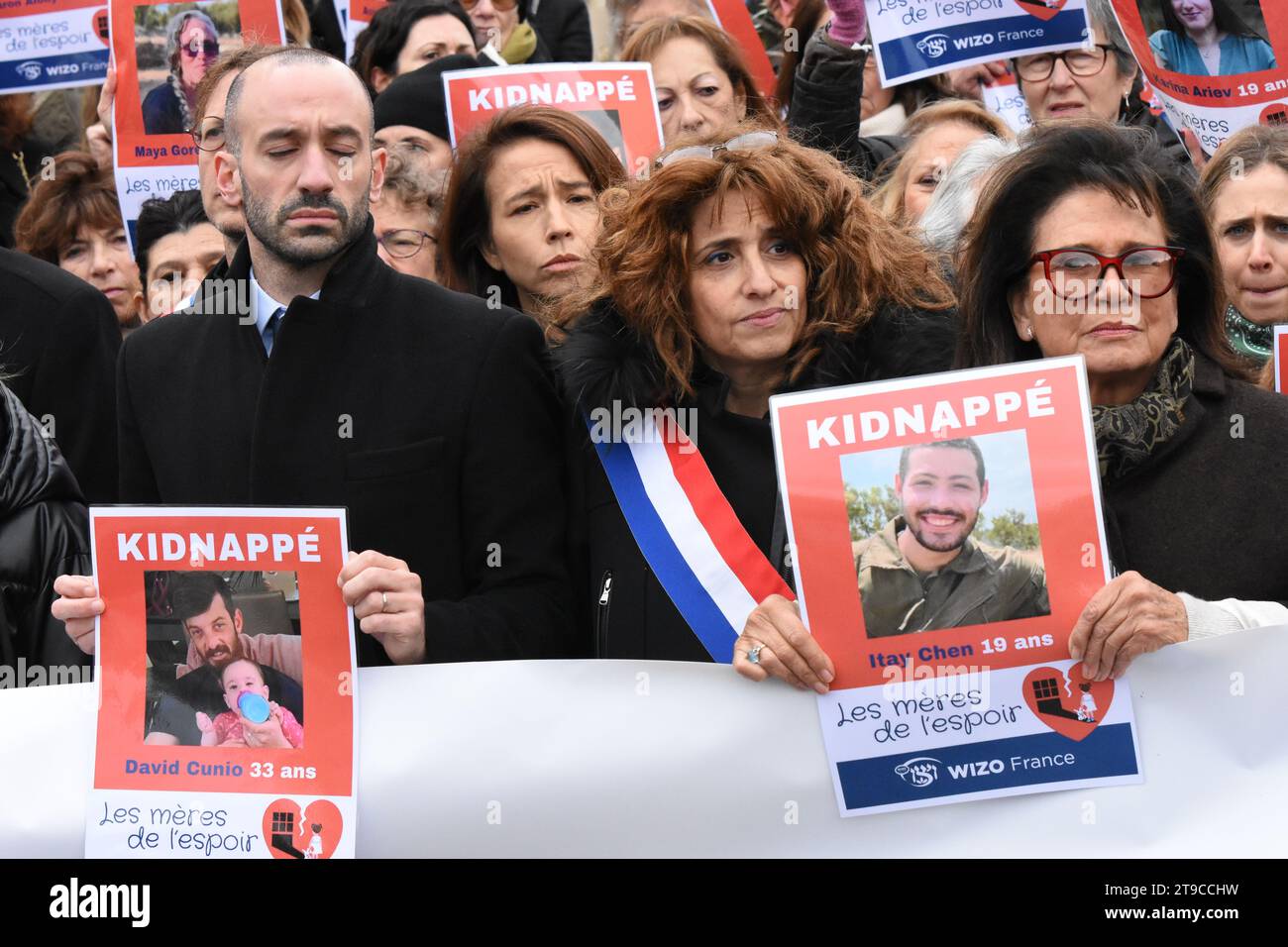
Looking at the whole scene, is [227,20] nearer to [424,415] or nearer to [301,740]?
[424,415]

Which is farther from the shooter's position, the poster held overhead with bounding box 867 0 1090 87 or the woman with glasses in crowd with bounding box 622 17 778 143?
the woman with glasses in crowd with bounding box 622 17 778 143

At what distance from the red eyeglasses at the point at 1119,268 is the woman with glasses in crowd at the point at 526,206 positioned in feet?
5.36

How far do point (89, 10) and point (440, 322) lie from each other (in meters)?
3.26

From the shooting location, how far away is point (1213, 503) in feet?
12.1

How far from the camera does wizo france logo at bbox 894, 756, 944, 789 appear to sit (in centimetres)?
348

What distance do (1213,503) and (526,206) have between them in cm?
223

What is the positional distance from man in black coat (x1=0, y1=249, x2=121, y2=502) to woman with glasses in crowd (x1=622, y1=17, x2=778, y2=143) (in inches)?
78.3

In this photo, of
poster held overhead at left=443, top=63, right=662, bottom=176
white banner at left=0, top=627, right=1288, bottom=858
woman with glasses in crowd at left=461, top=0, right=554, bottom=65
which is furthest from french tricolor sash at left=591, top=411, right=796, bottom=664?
woman with glasses in crowd at left=461, top=0, right=554, bottom=65

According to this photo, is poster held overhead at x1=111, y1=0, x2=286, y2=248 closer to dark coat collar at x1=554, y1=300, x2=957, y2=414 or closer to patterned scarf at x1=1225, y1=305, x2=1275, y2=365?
dark coat collar at x1=554, y1=300, x2=957, y2=414

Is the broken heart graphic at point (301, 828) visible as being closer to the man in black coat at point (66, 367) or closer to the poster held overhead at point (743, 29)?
the man in black coat at point (66, 367)

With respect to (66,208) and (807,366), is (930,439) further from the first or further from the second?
(66,208)

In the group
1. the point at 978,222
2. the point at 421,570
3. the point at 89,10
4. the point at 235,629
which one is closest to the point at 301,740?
the point at 235,629

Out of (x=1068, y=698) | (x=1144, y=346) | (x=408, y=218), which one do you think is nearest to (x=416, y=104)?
(x=408, y=218)

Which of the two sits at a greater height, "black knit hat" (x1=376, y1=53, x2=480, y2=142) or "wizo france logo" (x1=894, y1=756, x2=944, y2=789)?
"black knit hat" (x1=376, y1=53, x2=480, y2=142)
